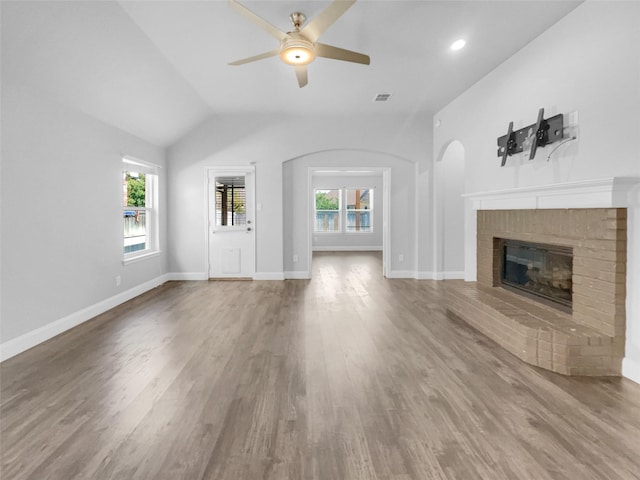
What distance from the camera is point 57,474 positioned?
1629 mm

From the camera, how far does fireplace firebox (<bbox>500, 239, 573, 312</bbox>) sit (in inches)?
126

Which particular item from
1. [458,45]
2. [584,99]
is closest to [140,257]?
[458,45]

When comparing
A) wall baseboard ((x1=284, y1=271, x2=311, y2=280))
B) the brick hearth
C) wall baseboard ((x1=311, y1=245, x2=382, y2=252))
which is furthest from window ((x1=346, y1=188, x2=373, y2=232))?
the brick hearth

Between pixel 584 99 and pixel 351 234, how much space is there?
9.50 meters

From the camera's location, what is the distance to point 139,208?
5.72m

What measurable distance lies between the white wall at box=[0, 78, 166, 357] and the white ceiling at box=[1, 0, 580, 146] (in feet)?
0.95

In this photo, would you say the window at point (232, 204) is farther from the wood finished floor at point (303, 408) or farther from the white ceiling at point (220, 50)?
the wood finished floor at point (303, 408)

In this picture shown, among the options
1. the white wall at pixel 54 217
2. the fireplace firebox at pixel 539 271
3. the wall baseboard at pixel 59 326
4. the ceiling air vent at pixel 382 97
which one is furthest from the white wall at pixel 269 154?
the fireplace firebox at pixel 539 271

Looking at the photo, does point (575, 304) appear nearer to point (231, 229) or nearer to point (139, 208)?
point (231, 229)

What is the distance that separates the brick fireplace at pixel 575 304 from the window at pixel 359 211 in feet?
28.5

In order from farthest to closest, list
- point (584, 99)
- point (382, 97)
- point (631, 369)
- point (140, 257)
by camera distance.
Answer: point (140, 257), point (382, 97), point (584, 99), point (631, 369)

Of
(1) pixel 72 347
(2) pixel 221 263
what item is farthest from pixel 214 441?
(2) pixel 221 263

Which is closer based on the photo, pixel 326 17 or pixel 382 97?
pixel 326 17

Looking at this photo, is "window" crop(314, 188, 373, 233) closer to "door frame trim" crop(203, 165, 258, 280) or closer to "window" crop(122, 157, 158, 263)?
"door frame trim" crop(203, 165, 258, 280)
